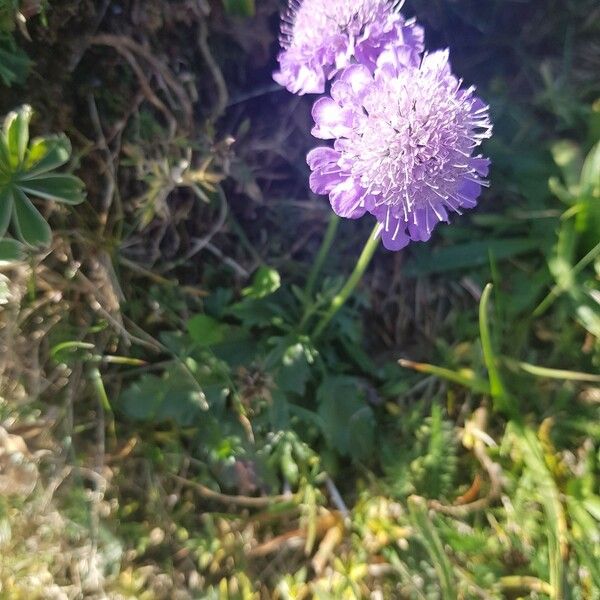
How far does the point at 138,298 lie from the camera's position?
1.49 metres

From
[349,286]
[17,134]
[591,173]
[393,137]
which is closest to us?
[393,137]

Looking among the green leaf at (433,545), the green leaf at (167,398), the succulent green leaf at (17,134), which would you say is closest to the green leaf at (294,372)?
the green leaf at (167,398)

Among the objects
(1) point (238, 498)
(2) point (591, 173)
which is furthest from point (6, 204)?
(2) point (591, 173)

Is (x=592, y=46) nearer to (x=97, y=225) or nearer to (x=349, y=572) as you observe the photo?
(x=97, y=225)

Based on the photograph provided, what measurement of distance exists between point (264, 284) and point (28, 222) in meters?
0.49

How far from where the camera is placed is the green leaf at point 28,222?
115cm

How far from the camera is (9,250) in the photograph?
1.15 meters

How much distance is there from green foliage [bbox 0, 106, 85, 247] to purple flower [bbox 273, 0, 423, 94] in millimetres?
437

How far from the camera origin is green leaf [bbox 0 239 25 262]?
3.75 ft

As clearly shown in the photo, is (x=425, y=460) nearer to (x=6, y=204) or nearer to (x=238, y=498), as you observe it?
(x=238, y=498)

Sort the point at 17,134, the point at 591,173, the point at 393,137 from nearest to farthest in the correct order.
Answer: the point at 393,137
the point at 17,134
the point at 591,173

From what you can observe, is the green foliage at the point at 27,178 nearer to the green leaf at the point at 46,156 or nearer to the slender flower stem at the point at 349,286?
the green leaf at the point at 46,156

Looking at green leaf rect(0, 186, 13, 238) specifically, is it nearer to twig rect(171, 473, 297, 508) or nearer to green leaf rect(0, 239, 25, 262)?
green leaf rect(0, 239, 25, 262)

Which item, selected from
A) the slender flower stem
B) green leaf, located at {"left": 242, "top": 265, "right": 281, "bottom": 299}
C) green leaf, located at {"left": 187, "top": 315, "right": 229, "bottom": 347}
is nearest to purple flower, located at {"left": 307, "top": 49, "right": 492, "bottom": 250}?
the slender flower stem
